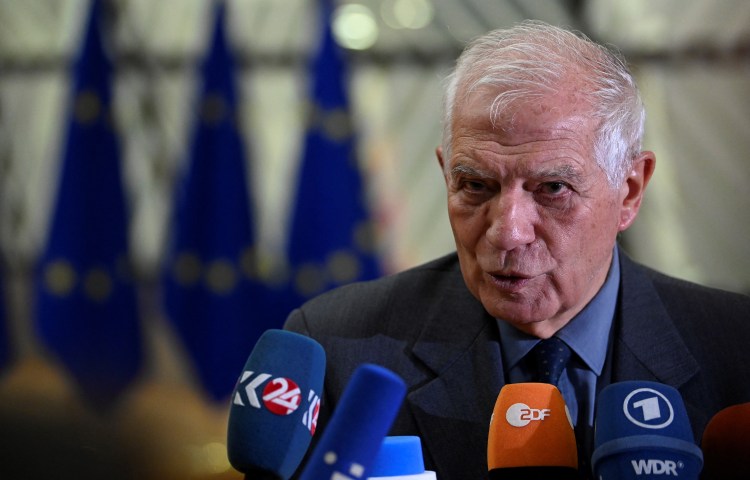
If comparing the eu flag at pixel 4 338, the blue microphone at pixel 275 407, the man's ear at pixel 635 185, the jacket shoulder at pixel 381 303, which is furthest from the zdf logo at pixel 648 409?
the eu flag at pixel 4 338

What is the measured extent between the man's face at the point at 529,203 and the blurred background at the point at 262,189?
2.57 m

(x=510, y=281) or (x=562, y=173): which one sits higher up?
(x=562, y=173)

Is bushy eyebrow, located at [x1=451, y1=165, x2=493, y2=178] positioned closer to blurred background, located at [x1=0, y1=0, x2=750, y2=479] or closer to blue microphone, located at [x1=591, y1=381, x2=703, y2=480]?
blue microphone, located at [x1=591, y1=381, x2=703, y2=480]

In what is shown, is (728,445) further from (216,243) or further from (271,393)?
(216,243)

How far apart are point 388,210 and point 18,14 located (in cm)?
210

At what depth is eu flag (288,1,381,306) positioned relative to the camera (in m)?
4.06

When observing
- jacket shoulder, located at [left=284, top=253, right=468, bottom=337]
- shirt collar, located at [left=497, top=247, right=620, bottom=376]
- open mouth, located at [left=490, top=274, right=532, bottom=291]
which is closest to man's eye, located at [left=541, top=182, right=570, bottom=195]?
open mouth, located at [left=490, top=274, right=532, bottom=291]

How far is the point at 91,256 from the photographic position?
13.7ft

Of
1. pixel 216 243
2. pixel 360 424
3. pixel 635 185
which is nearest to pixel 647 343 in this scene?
pixel 635 185

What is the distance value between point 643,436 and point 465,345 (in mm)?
682

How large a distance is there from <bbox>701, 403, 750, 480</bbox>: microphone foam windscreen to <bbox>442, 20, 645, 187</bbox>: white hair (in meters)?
0.51

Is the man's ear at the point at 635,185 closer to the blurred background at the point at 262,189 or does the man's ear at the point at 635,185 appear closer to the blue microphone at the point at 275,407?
the blue microphone at the point at 275,407

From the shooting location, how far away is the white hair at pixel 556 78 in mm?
1436

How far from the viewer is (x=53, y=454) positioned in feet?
6.81
